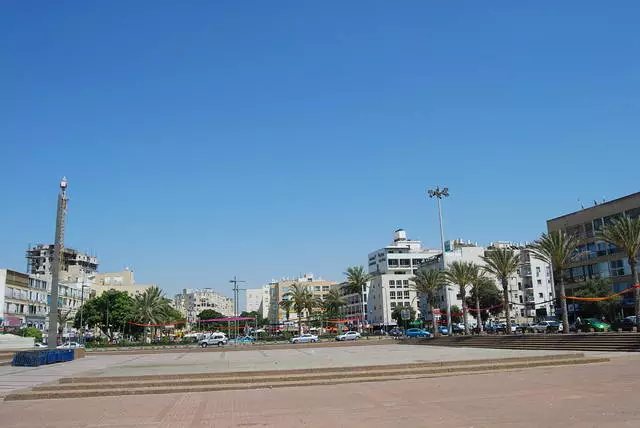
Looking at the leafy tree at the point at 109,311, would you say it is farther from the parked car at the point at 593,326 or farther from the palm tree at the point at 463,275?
the parked car at the point at 593,326

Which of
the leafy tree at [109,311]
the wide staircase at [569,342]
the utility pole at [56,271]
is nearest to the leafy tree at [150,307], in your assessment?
the leafy tree at [109,311]

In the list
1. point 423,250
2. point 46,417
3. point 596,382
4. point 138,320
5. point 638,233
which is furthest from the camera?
point 423,250

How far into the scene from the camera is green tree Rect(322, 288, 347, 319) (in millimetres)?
95688

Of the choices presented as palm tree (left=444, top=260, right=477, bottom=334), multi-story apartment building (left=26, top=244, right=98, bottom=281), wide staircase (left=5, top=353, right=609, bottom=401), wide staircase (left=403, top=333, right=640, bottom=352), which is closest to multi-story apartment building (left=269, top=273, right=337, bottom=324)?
multi-story apartment building (left=26, top=244, right=98, bottom=281)

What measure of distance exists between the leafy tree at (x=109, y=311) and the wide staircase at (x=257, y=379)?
6680 centimetres

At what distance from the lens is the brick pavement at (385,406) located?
11273 millimetres

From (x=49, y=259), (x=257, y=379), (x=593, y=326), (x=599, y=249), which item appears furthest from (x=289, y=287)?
(x=257, y=379)

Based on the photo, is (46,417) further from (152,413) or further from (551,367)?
(551,367)

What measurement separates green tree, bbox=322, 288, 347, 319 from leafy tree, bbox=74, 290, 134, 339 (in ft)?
111

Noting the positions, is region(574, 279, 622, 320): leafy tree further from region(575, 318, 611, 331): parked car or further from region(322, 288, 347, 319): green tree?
region(322, 288, 347, 319): green tree

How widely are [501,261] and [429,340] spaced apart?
11.0 meters

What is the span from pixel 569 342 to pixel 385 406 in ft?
83.4

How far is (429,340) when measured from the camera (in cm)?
5219

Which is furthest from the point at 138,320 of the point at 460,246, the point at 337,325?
the point at 460,246
